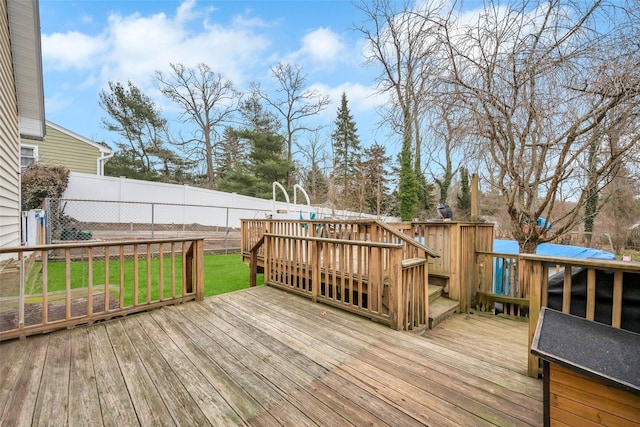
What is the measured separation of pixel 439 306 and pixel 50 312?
515 centimetres

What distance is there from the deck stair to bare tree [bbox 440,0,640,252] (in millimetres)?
1716

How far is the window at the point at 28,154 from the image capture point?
9680 millimetres

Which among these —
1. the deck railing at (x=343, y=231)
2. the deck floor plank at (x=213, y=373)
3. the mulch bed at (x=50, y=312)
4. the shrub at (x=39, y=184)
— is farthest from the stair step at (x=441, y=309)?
the shrub at (x=39, y=184)

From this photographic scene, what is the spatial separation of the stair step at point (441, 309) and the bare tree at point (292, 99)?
630 inches

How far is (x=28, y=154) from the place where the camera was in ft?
33.5

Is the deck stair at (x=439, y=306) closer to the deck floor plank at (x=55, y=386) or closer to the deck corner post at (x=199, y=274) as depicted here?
the deck corner post at (x=199, y=274)

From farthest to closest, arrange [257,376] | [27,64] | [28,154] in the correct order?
[28,154], [27,64], [257,376]

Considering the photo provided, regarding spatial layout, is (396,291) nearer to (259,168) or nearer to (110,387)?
(110,387)

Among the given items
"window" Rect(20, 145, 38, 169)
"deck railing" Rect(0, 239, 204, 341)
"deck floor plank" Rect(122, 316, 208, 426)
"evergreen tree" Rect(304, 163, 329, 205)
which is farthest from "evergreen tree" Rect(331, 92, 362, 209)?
"deck floor plank" Rect(122, 316, 208, 426)

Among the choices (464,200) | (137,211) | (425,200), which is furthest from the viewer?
(425,200)

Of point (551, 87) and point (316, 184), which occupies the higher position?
→ point (316, 184)

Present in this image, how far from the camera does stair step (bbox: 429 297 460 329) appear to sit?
378cm

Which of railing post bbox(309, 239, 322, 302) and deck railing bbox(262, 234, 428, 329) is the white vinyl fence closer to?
deck railing bbox(262, 234, 428, 329)

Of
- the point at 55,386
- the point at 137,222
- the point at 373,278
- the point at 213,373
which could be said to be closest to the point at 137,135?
the point at 137,222
